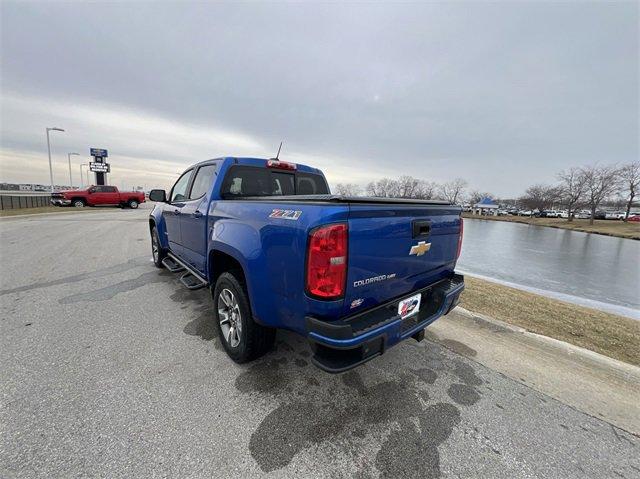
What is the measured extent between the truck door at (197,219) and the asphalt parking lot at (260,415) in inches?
36.8

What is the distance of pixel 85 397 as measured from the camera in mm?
2213

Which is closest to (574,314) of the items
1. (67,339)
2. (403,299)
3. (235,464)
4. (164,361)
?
(403,299)

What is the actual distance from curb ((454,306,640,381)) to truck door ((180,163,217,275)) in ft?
12.2

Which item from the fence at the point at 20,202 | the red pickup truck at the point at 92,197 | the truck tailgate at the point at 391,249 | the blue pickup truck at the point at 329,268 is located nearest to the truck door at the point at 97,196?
the red pickup truck at the point at 92,197

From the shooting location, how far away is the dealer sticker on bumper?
2.23 metres

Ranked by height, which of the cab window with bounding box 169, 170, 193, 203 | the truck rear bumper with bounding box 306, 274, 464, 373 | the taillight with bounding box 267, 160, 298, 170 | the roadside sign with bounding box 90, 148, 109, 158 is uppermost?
the roadside sign with bounding box 90, 148, 109, 158

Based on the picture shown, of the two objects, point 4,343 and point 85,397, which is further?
point 4,343

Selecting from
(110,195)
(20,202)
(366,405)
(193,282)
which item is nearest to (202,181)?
(193,282)

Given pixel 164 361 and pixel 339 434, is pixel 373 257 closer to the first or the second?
pixel 339 434

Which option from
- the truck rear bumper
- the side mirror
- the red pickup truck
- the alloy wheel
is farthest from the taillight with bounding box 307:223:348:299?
the red pickup truck

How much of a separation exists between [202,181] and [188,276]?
55.9 inches

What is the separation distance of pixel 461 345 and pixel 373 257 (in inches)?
82.6

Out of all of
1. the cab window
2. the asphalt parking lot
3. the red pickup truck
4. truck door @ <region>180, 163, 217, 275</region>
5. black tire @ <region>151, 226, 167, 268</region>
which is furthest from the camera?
the red pickup truck

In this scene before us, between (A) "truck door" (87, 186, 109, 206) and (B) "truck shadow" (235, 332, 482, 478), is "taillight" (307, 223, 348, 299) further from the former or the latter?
(A) "truck door" (87, 186, 109, 206)
